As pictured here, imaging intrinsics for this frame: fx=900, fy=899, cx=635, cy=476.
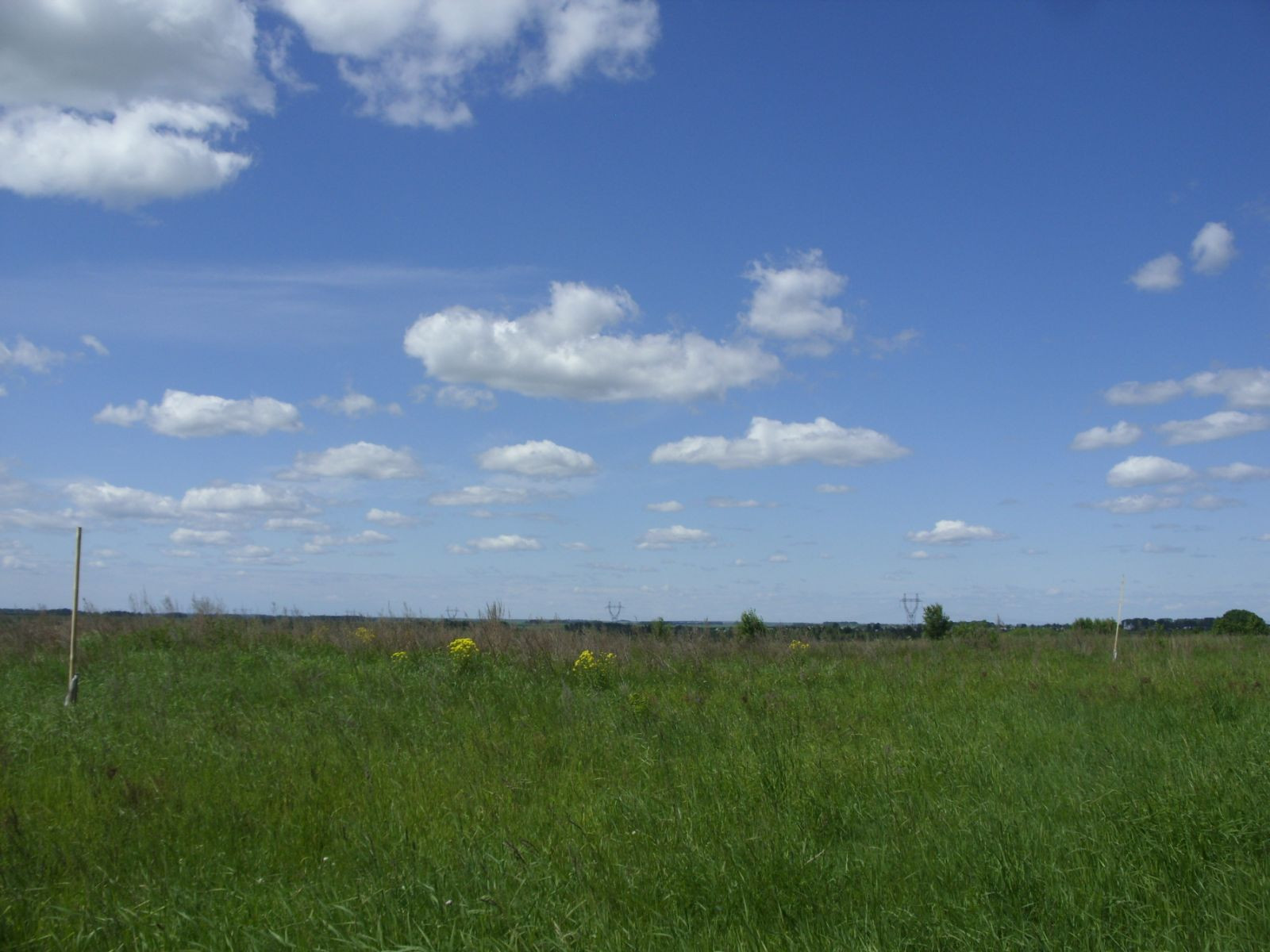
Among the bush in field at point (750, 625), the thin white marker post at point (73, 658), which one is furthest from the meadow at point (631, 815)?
the bush in field at point (750, 625)

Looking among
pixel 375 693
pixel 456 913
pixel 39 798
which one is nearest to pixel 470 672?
pixel 375 693

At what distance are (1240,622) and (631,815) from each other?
39.9 meters

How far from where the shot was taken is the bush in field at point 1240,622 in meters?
34.9

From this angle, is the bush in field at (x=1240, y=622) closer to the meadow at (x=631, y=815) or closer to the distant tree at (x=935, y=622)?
the distant tree at (x=935, y=622)

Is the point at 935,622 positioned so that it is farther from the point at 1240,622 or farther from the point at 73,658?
the point at 73,658

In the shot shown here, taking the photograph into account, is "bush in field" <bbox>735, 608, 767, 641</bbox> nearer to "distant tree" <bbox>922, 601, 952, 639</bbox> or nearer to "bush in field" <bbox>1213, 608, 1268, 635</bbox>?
"distant tree" <bbox>922, 601, 952, 639</bbox>

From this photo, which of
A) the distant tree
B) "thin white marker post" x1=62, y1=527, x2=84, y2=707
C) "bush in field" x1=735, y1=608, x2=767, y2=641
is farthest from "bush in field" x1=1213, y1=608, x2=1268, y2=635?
"thin white marker post" x1=62, y1=527, x2=84, y2=707

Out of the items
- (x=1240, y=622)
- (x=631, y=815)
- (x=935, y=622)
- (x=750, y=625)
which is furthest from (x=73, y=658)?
(x=1240, y=622)

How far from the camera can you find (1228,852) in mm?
4453

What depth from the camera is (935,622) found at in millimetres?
30344

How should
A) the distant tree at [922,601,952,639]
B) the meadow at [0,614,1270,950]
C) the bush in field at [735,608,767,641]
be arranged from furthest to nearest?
the distant tree at [922,601,952,639] → the bush in field at [735,608,767,641] → the meadow at [0,614,1270,950]

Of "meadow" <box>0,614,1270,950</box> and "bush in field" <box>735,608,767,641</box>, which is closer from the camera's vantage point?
"meadow" <box>0,614,1270,950</box>

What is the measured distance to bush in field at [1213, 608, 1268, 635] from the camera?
34.9 meters

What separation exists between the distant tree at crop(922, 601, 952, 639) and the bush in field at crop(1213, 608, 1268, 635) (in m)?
11.8
